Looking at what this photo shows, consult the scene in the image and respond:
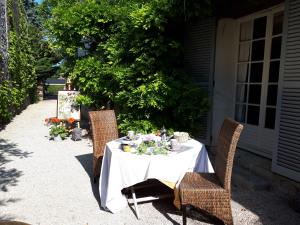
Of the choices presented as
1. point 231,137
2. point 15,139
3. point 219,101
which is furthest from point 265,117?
point 15,139

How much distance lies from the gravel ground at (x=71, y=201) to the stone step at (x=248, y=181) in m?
0.09

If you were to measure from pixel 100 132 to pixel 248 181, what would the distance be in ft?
7.24

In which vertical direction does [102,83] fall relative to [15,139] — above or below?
above

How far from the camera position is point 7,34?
984 cm

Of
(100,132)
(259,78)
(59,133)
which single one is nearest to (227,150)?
(100,132)

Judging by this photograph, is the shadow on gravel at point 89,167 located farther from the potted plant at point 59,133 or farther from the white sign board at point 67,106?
the white sign board at point 67,106

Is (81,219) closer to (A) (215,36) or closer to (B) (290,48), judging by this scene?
(B) (290,48)

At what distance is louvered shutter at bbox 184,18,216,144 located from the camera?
212 inches

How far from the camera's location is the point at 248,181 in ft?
13.2

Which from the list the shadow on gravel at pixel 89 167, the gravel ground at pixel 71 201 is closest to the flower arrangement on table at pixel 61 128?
the gravel ground at pixel 71 201

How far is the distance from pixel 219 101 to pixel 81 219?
3.32 m

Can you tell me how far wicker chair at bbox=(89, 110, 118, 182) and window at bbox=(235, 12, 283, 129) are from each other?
2404 millimetres

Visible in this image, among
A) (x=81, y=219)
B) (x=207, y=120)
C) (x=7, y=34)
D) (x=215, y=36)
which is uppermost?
(x=7, y=34)

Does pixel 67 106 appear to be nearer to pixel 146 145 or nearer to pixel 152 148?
pixel 146 145
